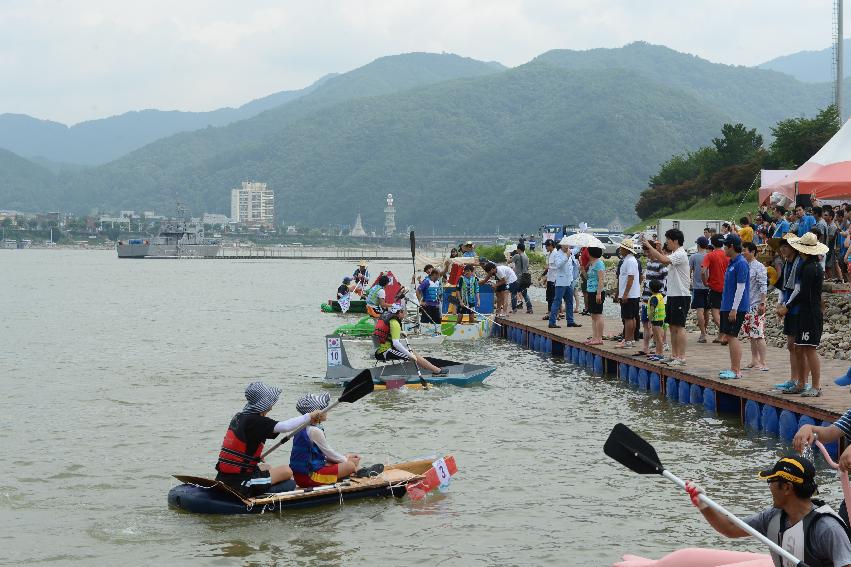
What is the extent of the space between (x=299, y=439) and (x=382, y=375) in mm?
8132

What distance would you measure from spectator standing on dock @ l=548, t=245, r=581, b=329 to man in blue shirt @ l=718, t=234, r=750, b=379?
870 centimetres

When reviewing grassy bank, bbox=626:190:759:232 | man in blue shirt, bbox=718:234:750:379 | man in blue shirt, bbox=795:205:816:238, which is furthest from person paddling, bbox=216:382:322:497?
grassy bank, bbox=626:190:759:232

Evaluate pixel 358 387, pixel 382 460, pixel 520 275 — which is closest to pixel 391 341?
pixel 382 460

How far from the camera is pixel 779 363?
57.6ft

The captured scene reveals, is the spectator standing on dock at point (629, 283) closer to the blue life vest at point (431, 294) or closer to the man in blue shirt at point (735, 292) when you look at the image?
the man in blue shirt at point (735, 292)

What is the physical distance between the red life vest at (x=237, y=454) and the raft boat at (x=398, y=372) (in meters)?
8.19

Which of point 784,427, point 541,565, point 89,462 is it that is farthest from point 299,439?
point 784,427

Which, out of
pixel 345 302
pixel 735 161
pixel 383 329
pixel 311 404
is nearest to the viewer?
pixel 311 404

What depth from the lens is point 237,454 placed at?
1103cm

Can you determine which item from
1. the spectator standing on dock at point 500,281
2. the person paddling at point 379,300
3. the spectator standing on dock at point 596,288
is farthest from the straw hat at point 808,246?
the spectator standing on dock at point 500,281

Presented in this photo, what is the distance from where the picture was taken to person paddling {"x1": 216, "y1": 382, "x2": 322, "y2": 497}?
424 inches

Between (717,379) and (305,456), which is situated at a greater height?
(717,379)

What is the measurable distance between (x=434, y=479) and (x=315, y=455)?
62.4 inches

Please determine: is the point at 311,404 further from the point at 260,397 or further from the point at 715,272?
the point at 715,272
